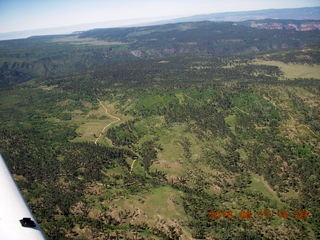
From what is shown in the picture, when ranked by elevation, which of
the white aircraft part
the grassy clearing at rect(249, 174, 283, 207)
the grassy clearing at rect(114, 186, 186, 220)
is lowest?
the grassy clearing at rect(249, 174, 283, 207)

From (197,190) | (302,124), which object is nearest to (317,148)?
(302,124)

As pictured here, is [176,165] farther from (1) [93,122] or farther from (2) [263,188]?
(1) [93,122]

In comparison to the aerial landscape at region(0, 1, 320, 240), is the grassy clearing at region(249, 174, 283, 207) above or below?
below

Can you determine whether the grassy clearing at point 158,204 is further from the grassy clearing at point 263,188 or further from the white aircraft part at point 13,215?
the white aircraft part at point 13,215

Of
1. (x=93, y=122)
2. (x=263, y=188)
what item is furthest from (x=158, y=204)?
(x=93, y=122)

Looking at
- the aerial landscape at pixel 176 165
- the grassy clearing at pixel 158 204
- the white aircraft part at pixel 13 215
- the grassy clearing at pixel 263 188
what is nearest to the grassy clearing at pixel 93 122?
the aerial landscape at pixel 176 165

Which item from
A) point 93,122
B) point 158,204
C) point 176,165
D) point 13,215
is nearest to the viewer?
point 13,215

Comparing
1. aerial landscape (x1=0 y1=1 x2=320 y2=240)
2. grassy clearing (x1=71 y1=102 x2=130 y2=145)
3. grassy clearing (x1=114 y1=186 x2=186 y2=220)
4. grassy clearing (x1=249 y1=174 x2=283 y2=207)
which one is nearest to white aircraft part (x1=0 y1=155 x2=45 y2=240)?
aerial landscape (x1=0 y1=1 x2=320 y2=240)

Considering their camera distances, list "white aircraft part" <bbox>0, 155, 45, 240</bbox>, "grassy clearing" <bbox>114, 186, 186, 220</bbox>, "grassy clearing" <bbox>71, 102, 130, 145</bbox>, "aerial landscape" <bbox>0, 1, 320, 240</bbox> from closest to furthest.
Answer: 1. "white aircraft part" <bbox>0, 155, 45, 240</bbox>
2. "aerial landscape" <bbox>0, 1, 320, 240</bbox>
3. "grassy clearing" <bbox>114, 186, 186, 220</bbox>
4. "grassy clearing" <bbox>71, 102, 130, 145</bbox>

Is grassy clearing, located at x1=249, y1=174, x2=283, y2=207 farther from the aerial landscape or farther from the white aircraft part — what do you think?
the white aircraft part
